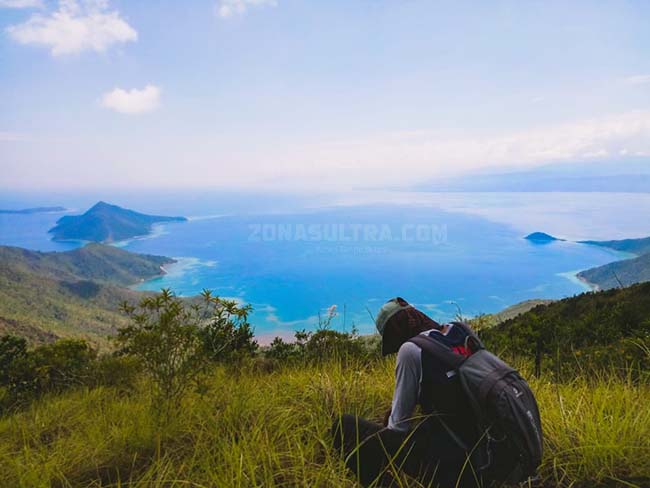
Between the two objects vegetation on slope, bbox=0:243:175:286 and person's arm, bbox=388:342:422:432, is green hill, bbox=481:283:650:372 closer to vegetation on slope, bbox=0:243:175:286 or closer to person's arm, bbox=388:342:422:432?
person's arm, bbox=388:342:422:432

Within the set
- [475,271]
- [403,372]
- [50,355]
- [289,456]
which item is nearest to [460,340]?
[403,372]

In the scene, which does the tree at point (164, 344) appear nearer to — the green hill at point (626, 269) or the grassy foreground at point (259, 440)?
the grassy foreground at point (259, 440)

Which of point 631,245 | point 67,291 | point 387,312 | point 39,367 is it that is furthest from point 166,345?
point 631,245

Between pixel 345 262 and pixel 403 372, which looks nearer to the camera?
pixel 403 372

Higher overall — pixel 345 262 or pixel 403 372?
pixel 403 372

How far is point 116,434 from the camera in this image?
253 cm

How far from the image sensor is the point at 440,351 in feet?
6.11

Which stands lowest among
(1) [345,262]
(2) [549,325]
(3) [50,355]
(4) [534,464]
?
(1) [345,262]

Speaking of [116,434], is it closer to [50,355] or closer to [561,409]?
[561,409]

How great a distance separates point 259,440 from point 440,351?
3.81 ft

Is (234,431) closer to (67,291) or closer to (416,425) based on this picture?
(416,425)

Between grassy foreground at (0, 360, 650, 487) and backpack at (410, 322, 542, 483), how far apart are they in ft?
1.56

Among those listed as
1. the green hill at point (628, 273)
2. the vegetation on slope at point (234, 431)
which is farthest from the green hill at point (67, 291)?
the green hill at point (628, 273)

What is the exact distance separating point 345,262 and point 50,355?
17678 centimetres
